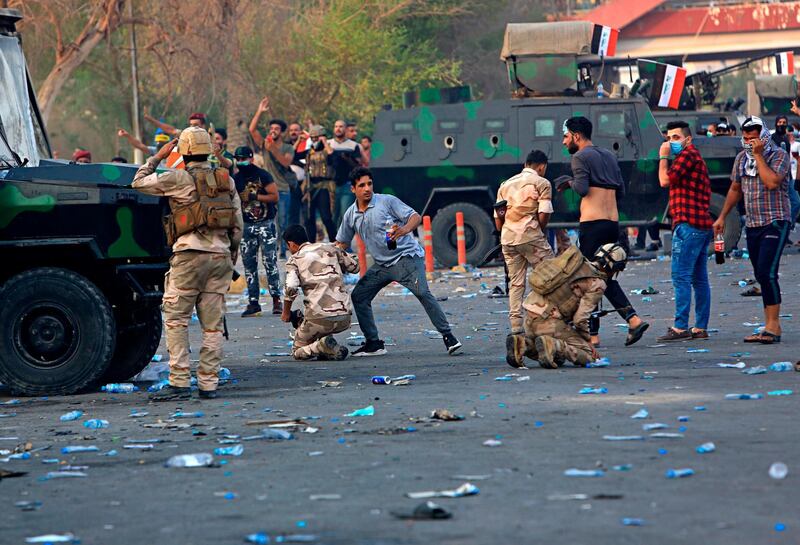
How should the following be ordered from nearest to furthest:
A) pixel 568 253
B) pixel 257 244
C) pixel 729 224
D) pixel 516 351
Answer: pixel 516 351, pixel 568 253, pixel 257 244, pixel 729 224

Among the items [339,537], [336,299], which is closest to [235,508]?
[339,537]

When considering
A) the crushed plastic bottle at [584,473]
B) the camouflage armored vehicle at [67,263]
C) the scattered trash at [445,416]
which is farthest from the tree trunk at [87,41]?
the crushed plastic bottle at [584,473]

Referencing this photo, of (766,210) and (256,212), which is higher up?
(256,212)

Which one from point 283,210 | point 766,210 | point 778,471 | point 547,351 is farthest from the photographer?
point 283,210

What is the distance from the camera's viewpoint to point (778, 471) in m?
6.88

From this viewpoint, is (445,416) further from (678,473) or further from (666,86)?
(666,86)

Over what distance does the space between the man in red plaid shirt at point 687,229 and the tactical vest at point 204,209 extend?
4.14 meters

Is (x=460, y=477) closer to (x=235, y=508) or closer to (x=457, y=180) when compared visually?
(x=235, y=508)

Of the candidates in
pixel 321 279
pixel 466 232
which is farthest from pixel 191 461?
pixel 466 232

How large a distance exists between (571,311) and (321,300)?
2.38 m

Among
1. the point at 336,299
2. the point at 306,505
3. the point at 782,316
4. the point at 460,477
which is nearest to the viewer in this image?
the point at 306,505

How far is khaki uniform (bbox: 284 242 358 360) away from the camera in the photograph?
12.9 metres

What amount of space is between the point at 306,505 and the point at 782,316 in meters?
8.95

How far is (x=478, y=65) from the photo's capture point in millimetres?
48750
